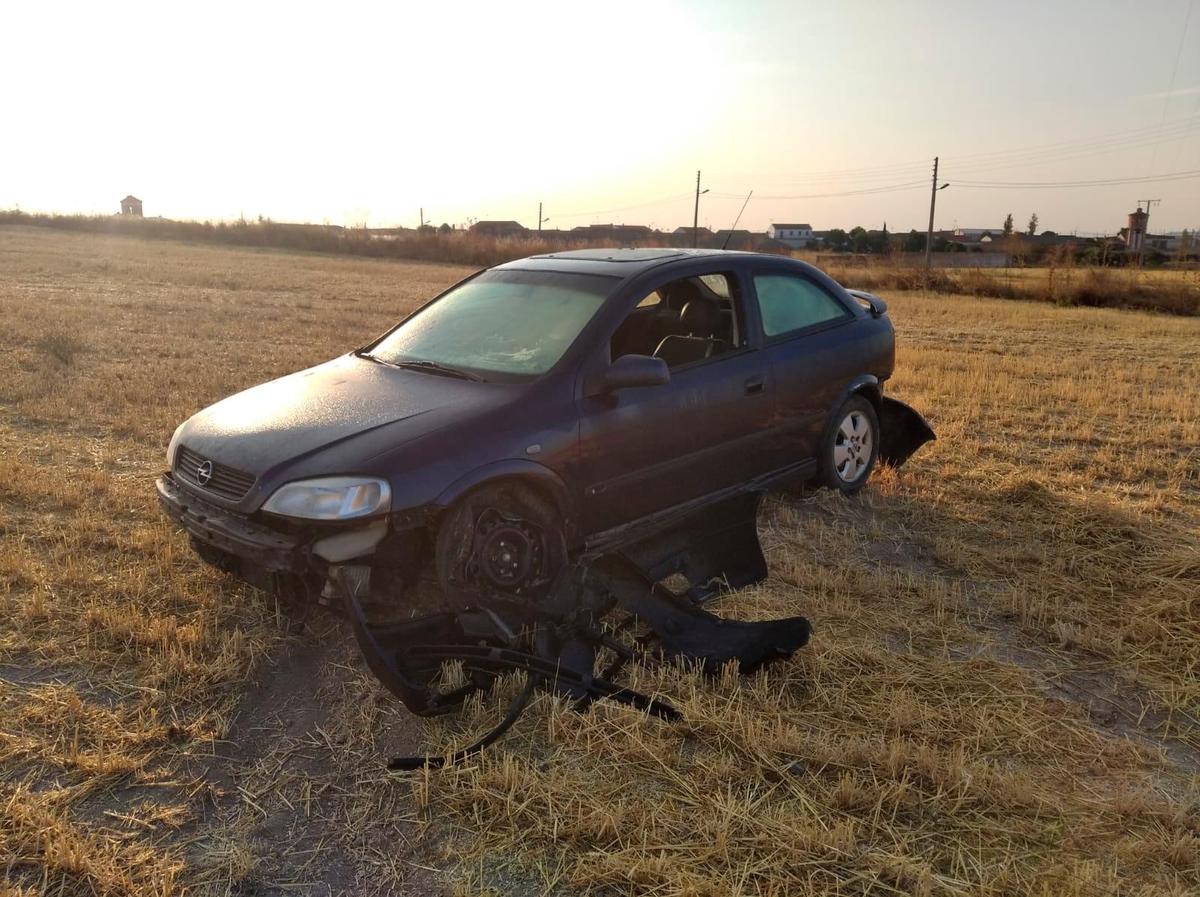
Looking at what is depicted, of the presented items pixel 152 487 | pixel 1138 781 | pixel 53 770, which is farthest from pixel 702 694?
pixel 152 487

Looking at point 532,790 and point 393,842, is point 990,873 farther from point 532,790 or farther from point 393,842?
point 393,842

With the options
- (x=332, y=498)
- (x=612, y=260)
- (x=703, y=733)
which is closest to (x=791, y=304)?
(x=612, y=260)

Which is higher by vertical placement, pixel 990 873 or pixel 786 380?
pixel 786 380

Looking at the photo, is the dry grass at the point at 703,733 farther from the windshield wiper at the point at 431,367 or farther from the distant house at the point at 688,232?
the distant house at the point at 688,232

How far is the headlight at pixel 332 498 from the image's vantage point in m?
3.54

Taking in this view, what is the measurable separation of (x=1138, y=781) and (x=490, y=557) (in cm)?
245

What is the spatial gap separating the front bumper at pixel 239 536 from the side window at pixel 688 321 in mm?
2202

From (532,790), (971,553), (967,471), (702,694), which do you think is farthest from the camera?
(967,471)

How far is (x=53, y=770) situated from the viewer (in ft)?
10.1

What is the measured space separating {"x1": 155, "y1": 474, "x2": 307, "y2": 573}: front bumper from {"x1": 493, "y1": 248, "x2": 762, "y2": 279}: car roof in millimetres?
2164

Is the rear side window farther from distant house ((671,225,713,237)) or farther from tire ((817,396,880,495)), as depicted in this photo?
distant house ((671,225,713,237))

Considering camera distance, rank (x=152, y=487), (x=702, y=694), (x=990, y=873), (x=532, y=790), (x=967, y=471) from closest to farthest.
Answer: (x=990, y=873)
(x=532, y=790)
(x=702, y=694)
(x=152, y=487)
(x=967, y=471)

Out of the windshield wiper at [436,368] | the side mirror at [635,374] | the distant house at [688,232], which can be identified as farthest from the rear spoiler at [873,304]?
the distant house at [688,232]

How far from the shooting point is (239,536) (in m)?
3.61
